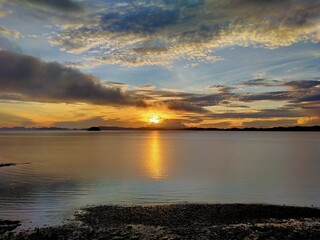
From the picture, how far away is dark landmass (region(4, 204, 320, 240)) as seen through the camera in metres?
26.4

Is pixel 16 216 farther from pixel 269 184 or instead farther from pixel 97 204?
pixel 269 184

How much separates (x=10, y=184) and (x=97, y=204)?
73.8 ft

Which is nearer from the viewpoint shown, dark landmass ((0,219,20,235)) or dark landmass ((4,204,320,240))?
dark landmass ((4,204,320,240))

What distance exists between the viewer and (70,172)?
2847 inches

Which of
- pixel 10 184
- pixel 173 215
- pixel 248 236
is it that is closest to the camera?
pixel 248 236

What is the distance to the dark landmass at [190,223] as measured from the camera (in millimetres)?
26438

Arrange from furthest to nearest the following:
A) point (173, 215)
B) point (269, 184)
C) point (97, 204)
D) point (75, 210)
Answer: point (269, 184) → point (97, 204) → point (75, 210) → point (173, 215)

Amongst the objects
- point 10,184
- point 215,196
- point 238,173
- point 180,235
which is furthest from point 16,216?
point 238,173

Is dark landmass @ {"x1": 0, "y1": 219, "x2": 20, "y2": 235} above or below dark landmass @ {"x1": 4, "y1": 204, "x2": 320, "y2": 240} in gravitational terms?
above

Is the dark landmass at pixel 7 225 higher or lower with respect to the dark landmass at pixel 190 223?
higher

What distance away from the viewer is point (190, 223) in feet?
101

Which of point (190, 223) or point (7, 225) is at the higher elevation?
point (7, 225)

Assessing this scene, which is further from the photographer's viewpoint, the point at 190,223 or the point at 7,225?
the point at 190,223

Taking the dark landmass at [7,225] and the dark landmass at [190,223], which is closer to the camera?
the dark landmass at [190,223]
